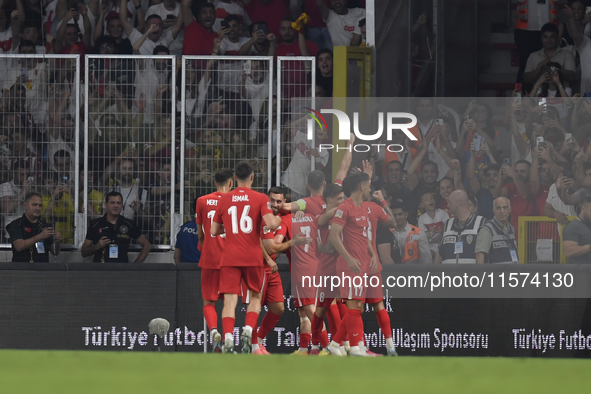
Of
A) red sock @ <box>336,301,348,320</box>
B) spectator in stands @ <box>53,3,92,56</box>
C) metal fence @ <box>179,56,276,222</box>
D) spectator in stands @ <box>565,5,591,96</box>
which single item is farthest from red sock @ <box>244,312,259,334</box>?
→ spectator in stands @ <box>565,5,591,96</box>

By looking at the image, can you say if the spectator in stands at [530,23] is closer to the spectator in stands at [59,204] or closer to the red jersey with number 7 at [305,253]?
the red jersey with number 7 at [305,253]

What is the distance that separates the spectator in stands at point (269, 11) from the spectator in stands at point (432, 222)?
10.4ft

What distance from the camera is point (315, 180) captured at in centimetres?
Answer: 1000

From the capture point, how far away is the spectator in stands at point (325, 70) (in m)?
11.2

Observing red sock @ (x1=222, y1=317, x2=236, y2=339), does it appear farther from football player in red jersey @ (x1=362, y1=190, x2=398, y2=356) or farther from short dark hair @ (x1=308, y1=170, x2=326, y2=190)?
short dark hair @ (x1=308, y1=170, x2=326, y2=190)

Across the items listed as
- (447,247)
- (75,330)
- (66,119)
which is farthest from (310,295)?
(66,119)

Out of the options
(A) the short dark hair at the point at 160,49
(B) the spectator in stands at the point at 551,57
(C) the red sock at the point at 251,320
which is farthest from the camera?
(B) the spectator in stands at the point at 551,57

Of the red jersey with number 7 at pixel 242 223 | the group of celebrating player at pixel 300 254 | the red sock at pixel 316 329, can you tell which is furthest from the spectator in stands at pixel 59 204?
the red sock at pixel 316 329

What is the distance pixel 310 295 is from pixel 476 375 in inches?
158

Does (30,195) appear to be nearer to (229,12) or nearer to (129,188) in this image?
(129,188)

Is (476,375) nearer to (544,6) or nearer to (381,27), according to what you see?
(381,27)

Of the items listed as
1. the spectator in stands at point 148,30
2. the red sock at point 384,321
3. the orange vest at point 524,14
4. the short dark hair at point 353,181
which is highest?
the orange vest at point 524,14

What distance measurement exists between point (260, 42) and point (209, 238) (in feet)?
10.6

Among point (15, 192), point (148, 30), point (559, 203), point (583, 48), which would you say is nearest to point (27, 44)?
point (148, 30)
